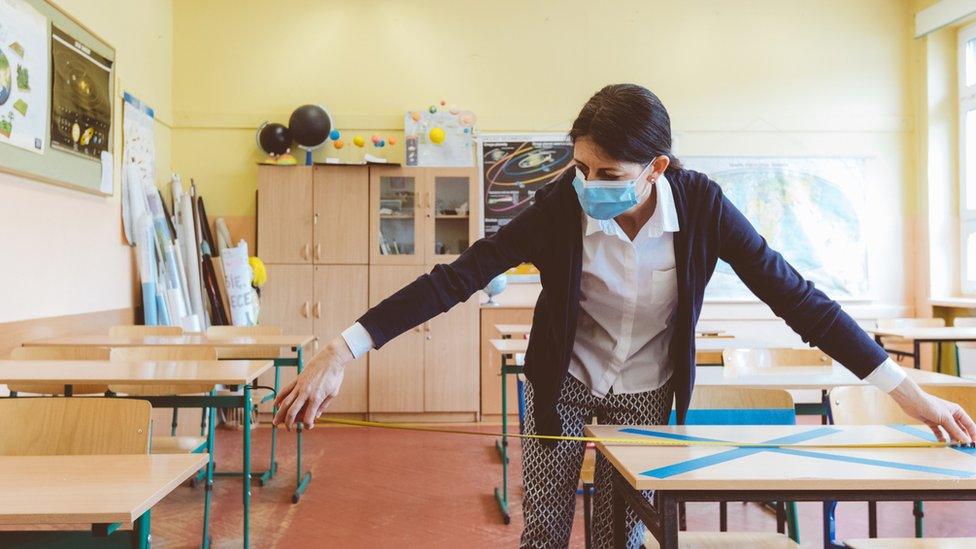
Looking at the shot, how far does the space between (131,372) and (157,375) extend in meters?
0.13

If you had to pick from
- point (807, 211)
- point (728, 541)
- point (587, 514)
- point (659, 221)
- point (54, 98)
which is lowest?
point (587, 514)

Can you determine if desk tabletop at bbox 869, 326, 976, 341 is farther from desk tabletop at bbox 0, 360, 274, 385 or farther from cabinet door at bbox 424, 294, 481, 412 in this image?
desk tabletop at bbox 0, 360, 274, 385

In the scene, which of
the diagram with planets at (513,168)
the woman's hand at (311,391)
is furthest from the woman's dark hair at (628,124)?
the diagram with planets at (513,168)

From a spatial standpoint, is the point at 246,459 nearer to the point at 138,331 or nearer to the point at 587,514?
the point at 587,514

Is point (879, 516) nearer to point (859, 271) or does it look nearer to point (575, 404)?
point (575, 404)

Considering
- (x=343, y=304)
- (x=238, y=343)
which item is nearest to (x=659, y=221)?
(x=238, y=343)

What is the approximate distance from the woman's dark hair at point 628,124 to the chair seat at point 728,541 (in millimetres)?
891

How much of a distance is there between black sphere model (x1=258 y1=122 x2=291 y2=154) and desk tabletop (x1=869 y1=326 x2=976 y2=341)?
461cm

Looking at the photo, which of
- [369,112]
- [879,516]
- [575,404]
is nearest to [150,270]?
[369,112]

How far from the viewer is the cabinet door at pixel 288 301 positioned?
17.5ft

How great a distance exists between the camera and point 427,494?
11.8 ft

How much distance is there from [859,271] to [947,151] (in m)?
1.23

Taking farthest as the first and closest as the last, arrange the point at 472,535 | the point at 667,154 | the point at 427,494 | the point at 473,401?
the point at 473,401 → the point at 427,494 → the point at 472,535 → the point at 667,154

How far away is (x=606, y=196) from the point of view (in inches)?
53.9
